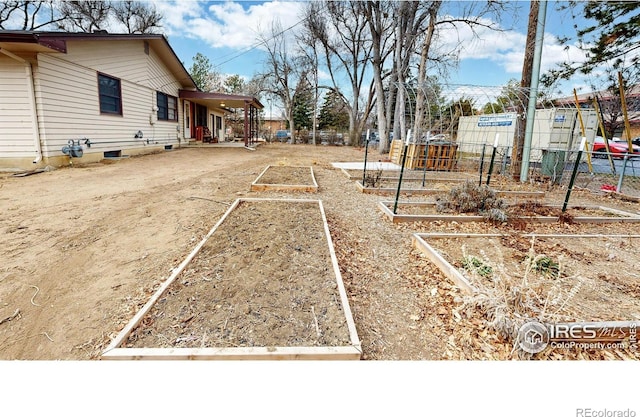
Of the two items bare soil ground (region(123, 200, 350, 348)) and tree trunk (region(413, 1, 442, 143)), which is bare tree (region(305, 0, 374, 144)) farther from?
bare soil ground (region(123, 200, 350, 348))

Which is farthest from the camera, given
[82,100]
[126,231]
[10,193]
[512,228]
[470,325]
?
[82,100]

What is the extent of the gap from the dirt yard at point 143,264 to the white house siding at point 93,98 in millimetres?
2517

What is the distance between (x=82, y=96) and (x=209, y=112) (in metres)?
11.8

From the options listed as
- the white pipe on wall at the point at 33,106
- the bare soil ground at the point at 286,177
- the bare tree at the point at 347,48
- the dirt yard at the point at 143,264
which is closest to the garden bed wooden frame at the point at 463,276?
the dirt yard at the point at 143,264

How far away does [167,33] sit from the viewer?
24.5 m

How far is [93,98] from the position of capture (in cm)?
923

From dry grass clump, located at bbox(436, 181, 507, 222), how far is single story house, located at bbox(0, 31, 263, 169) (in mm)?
8919

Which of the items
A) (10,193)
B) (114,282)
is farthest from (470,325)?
(10,193)

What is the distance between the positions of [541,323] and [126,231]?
4265 mm

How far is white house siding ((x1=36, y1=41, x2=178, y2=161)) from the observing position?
7.65 m

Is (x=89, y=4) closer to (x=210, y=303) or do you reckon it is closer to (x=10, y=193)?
(x=10, y=193)

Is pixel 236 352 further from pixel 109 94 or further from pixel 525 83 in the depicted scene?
pixel 109 94

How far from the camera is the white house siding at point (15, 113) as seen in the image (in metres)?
7.14

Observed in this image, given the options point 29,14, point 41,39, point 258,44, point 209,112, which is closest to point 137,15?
point 29,14
